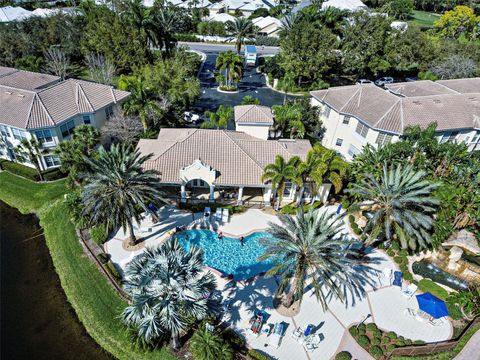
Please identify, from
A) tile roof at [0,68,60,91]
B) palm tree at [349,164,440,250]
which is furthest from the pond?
tile roof at [0,68,60,91]

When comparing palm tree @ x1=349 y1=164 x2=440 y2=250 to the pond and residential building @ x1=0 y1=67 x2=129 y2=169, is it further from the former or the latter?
residential building @ x1=0 y1=67 x2=129 y2=169

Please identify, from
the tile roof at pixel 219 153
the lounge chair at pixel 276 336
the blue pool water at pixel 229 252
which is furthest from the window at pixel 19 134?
the lounge chair at pixel 276 336

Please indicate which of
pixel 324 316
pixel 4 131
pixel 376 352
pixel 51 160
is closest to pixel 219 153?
pixel 324 316

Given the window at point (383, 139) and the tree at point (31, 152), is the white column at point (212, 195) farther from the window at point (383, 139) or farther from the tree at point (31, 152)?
the window at point (383, 139)

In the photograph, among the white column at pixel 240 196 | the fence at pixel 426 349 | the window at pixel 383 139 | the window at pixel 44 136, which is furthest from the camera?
the window at pixel 383 139

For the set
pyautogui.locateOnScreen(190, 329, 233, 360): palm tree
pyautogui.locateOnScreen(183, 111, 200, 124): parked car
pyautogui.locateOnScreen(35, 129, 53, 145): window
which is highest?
pyautogui.locateOnScreen(35, 129, 53, 145): window

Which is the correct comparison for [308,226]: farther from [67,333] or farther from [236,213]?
[67,333]

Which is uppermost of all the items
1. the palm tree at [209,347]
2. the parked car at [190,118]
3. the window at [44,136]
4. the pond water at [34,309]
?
the window at [44,136]
